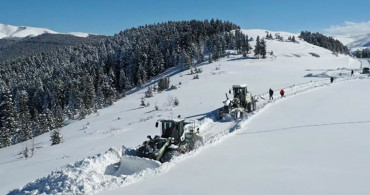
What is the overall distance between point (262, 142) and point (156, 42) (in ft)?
396

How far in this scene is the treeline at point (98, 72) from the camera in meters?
68.4

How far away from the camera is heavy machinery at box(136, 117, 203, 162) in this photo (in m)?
15.9

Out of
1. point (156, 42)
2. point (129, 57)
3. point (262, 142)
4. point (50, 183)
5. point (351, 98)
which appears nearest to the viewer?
point (50, 183)

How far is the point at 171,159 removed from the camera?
50.4 ft

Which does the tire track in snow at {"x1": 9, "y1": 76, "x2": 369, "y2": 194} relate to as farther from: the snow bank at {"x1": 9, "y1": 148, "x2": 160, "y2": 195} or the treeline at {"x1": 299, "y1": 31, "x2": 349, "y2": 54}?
the treeline at {"x1": 299, "y1": 31, "x2": 349, "y2": 54}

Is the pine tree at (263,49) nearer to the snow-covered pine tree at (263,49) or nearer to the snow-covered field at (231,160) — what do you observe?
the snow-covered pine tree at (263,49)

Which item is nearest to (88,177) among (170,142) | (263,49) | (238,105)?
(170,142)

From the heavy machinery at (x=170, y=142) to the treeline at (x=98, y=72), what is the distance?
1309 inches

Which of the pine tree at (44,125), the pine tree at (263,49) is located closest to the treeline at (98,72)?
the pine tree at (44,125)

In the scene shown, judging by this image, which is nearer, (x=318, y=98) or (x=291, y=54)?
(x=318, y=98)

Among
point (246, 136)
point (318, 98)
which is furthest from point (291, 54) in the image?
point (246, 136)

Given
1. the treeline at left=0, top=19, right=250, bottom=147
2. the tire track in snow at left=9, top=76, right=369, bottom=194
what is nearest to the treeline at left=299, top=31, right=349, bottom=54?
the treeline at left=0, top=19, right=250, bottom=147

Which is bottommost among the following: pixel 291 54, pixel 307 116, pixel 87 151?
pixel 87 151

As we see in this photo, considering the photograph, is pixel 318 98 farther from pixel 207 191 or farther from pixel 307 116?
pixel 207 191
